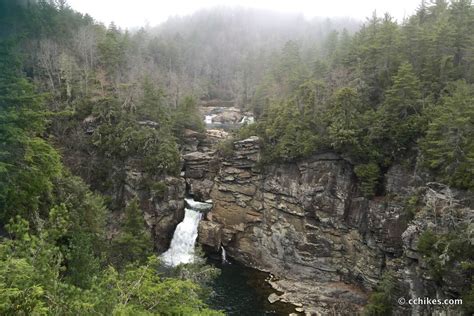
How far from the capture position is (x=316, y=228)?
1262 inches

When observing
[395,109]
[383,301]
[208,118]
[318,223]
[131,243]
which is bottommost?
[383,301]

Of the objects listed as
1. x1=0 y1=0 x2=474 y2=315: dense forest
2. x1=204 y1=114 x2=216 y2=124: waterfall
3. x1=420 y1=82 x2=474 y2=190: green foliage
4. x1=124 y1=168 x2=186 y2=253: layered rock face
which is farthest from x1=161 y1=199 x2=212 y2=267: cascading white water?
x1=204 y1=114 x2=216 y2=124: waterfall

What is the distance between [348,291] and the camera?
2944 centimetres

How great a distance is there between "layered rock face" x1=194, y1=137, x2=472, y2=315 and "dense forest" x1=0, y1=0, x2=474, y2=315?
1582 mm

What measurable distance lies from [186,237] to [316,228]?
38.7 feet

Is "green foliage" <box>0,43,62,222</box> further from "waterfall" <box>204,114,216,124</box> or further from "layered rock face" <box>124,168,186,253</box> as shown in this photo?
"waterfall" <box>204,114,216,124</box>

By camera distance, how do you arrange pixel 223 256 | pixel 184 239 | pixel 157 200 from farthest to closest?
pixel 184 239 → pixel 157 200 → pixel 223 256

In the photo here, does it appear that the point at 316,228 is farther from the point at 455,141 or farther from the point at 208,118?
the point at 208,118

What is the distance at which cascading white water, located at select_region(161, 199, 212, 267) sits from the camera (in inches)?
1362

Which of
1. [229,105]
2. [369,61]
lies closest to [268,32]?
[229,105]

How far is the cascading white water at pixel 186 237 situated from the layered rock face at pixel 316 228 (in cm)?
84

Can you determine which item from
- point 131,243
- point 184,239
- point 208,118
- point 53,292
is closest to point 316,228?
point 184,239

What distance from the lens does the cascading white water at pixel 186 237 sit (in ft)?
113

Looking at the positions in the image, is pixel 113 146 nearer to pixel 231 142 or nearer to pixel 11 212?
pixel 231 142
